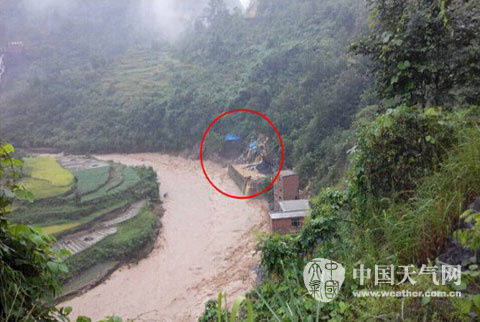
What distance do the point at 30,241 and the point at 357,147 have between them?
217cm

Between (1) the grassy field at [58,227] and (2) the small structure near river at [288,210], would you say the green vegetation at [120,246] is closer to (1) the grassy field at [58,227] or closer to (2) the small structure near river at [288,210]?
(1) the grassy field at [58,227]

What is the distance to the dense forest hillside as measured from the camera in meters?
13.0

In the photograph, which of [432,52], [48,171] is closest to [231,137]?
[48,171]

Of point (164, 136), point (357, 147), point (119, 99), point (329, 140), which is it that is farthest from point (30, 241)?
point (119, 99)

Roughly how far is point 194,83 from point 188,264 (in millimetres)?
14126

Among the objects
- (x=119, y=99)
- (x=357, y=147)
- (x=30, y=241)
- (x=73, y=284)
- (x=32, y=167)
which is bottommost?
(x=73, y=284)

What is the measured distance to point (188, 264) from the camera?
9.01m

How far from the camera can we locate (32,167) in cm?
1432

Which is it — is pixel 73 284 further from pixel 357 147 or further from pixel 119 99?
pixel 119 99

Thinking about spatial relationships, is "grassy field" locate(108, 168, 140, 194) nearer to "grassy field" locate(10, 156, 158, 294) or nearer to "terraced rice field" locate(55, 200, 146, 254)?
"grassy field" locate(10, 156, 158, 294)

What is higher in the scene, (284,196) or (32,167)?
(32,167)

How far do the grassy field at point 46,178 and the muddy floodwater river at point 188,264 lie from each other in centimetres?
→ 353

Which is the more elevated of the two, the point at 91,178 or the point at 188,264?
the point at 91,178

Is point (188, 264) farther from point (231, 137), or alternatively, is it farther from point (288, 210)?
point (231, 137)
